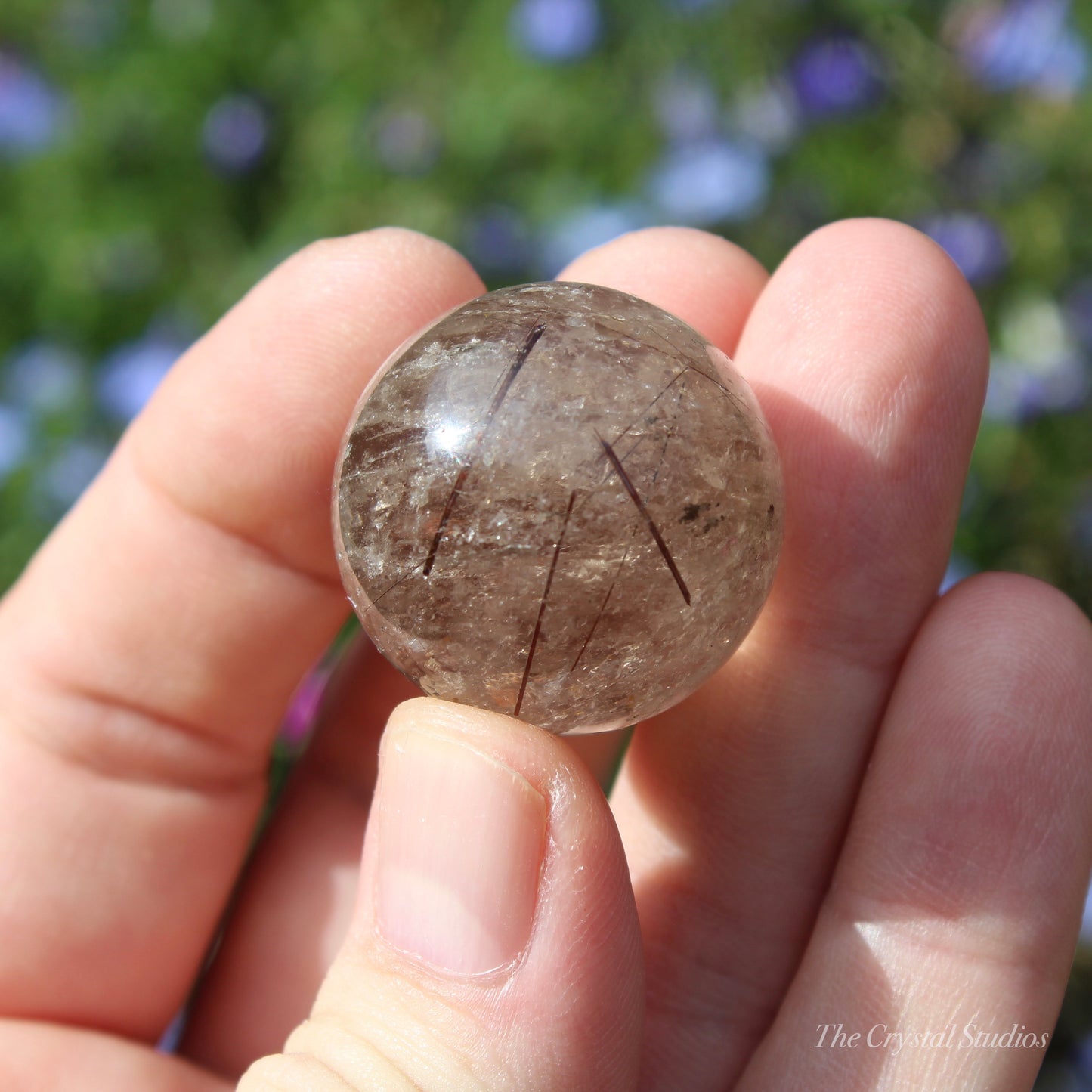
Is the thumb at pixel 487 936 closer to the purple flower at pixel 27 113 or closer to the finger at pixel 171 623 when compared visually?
the finger at pixel 171 623

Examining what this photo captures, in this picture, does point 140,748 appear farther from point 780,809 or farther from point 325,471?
point 780,809

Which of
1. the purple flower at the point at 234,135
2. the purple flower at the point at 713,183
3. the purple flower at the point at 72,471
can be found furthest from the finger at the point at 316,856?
the purple flower at the point at 234,135

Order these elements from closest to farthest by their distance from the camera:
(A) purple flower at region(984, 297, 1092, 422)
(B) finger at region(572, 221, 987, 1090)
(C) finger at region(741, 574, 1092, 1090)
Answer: (C) finger at region(741, 574, 1092, 1090), (B) finger at region(572, 221, 987, 1090), (A) purple flower at region(984, 297, 1092, 422)

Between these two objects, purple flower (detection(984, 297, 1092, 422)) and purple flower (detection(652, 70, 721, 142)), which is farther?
purple flower (detection(652, 70, 721, 142))

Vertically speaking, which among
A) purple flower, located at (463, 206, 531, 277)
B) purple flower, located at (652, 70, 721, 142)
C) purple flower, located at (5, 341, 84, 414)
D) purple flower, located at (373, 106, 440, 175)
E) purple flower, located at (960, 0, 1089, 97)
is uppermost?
purple flower, located at (960, 0, 1089, 97)

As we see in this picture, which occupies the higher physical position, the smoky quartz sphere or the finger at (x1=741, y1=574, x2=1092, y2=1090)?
the smoky quartz sphere

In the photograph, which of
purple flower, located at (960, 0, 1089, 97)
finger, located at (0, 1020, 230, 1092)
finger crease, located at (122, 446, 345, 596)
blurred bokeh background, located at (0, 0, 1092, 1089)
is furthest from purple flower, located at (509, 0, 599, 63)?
finger, located at (0, 1020, 230, 1092)

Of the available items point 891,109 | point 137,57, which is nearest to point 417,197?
point 137,57

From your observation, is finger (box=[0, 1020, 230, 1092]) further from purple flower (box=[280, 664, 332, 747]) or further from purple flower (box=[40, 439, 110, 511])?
purple flower (box=[40, 439, 110, 511])
